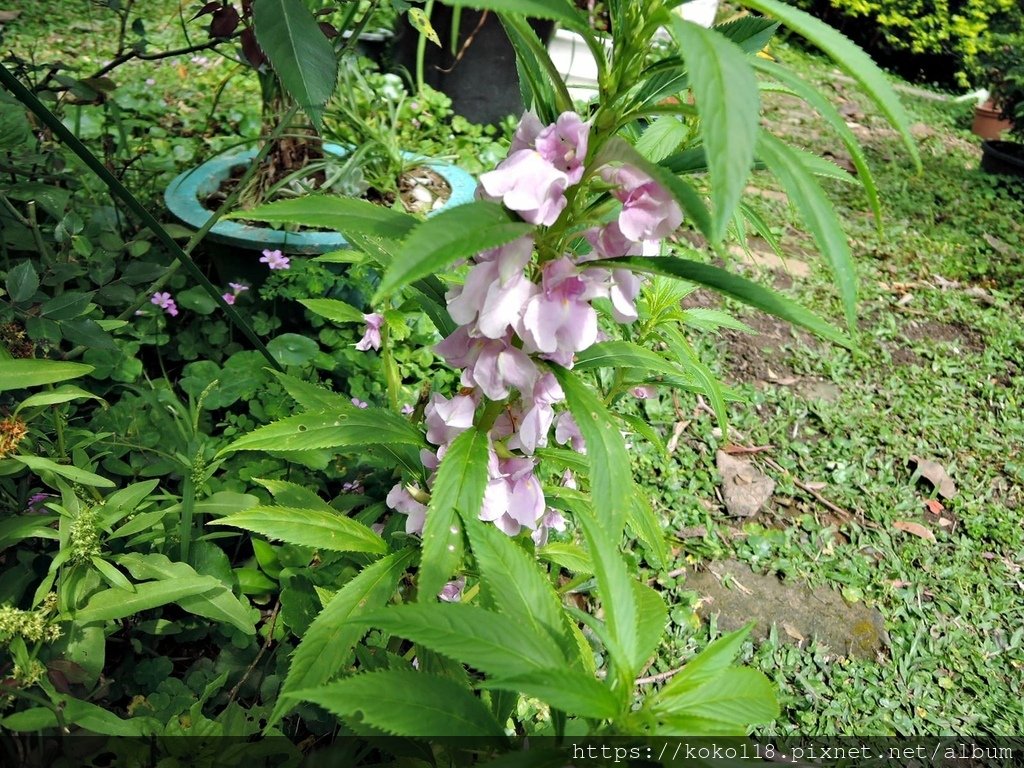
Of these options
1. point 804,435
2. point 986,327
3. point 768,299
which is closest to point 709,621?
point 804,435

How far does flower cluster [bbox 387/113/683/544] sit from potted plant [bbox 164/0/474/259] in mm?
334

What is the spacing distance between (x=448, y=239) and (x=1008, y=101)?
21.3ft

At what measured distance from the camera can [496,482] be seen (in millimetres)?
1187

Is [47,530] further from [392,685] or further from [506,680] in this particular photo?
[506,680]

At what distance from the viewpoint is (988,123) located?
6355 mm

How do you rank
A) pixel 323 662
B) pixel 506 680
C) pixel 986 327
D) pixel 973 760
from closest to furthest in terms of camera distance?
1. pixel 506 680
2. pixel 323 662
3. pixel 973 760
4. pixel 986 327

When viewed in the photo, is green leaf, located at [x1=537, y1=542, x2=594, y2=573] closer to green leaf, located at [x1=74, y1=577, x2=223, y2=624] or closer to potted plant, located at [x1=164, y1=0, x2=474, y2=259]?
green leaf, located at [x1=74, y1=577, x2=223, y2=624]

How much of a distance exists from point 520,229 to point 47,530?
1.04 m

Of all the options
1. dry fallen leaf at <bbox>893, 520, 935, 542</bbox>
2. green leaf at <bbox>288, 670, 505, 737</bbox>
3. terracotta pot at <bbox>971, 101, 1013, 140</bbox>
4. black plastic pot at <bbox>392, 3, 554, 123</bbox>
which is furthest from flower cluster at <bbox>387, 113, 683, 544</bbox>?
terracotta pot at <bbox>971, 101, 1013, 140</bbox>

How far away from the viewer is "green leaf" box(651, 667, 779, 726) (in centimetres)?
88

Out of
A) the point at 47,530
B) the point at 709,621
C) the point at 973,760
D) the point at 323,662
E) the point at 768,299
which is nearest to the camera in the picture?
the point at 768,299

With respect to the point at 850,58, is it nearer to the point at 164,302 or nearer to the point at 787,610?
the point at 787,610

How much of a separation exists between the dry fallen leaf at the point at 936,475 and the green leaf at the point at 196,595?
2236 millimetres

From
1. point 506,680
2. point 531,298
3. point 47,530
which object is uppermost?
point 531,298
